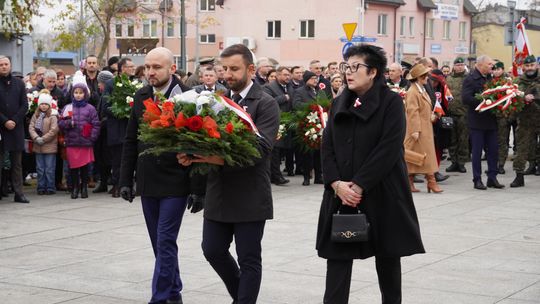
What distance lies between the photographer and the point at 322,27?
6944cm

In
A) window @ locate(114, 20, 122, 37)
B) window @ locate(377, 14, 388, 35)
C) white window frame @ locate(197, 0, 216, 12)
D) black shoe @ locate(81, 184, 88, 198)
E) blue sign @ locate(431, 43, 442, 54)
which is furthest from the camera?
white window frame @ locate(197, 0, 216, 12)

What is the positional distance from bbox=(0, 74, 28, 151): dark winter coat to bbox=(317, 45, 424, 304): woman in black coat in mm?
8695

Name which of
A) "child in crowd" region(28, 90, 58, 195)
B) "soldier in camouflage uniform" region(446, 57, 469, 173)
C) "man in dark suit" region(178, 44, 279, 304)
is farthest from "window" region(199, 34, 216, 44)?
"man in dark suit" region(178, 44, 279, 304)

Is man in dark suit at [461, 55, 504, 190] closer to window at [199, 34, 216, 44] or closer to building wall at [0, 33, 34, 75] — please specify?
building wall at [0, 33, 34, 75]

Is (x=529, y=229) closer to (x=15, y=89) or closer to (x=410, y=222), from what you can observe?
(x=410, y=222)

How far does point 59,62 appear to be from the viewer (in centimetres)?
8431

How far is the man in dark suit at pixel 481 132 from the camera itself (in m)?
16.1

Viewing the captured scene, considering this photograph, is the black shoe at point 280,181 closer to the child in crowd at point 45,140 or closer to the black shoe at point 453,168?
the child in crowd at point 45,140

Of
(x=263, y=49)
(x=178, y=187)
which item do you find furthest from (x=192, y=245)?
(x=263, y=49)

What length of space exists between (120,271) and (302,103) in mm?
8497

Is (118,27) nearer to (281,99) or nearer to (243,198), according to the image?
(281,99)

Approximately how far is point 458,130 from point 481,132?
3.72 m

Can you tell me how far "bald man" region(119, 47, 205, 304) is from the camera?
7.50 m

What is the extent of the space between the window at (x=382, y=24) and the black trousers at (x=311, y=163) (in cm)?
5368
